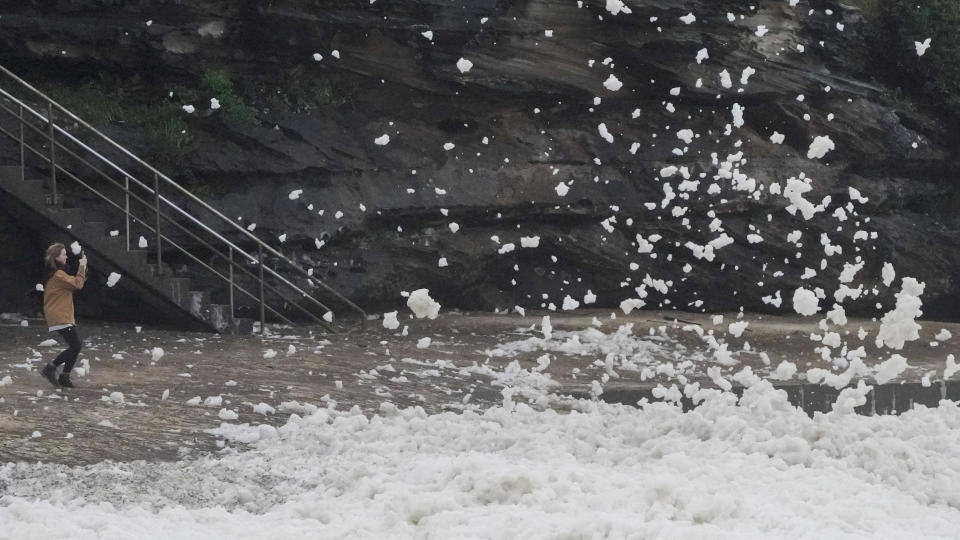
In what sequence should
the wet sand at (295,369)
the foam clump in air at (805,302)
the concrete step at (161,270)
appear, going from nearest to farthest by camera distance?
the wet sand at (295,369), the concrete step at (161,270), the foam clump in air at (805,302)

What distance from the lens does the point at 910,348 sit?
1631 centimetres

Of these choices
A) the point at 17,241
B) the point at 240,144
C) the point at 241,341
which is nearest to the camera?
the point at 241,341

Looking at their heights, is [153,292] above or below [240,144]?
below

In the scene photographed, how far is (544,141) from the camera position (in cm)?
1903

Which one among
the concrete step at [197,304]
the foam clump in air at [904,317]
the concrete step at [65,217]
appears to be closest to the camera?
the foam clump in air at [904,317]

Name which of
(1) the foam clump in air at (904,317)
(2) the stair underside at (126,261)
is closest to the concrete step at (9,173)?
(2) the stair underside at (126,261)

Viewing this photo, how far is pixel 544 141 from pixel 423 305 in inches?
152

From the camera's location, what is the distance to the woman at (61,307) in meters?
10.2

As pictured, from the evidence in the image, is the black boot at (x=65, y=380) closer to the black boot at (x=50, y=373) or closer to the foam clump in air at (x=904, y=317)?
the black boot at (x=50, y=373)

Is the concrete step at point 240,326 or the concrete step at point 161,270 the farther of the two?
the concrete step at point 240,326

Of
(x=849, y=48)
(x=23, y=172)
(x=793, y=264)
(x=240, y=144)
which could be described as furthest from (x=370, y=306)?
(x=849, y=48)

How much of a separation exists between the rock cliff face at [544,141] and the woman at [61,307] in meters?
6.54

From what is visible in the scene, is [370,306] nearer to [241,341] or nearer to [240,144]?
[240,144]

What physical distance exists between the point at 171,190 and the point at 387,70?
3.60 metres
